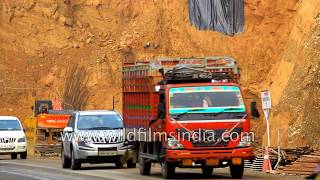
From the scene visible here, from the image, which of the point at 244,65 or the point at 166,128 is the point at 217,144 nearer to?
the point at 166,128

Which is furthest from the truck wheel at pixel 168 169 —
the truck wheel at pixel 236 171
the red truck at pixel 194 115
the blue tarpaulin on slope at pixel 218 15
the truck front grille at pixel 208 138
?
the blue tarpaulin on slope at pixel 218 15

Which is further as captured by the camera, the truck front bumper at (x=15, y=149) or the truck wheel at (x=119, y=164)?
the truck front bumper at (x=15, y=149)

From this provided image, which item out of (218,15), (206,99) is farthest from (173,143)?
→ (218,15)

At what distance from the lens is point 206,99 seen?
21.2m

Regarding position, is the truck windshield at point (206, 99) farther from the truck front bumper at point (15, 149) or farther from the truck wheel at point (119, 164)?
the truck front bumper at point (15, 149)

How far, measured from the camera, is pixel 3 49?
210 feet

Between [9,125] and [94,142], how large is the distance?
12.4 metres

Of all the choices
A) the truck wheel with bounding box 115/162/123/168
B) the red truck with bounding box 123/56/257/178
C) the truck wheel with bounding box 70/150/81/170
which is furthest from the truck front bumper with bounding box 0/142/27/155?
the red truck with bounding box 123/56/257/178


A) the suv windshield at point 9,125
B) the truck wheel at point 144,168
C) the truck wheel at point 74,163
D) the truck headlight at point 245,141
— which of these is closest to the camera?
the truck headlight at point 245,141

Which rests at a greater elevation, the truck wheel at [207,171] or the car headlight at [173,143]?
the car headlight at [173,143]

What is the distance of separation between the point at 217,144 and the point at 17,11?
46857 mm

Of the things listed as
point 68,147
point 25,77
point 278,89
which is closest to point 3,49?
point 25,77

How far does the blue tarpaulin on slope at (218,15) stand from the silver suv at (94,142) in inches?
1417

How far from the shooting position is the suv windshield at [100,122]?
88.9ft
